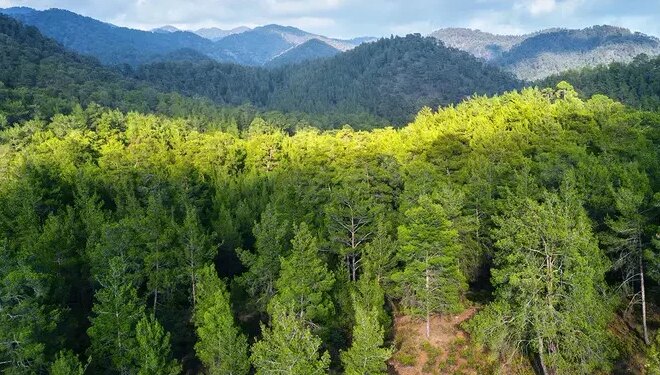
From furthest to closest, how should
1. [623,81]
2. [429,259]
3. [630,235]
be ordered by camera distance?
1. [623,81]
2. [429,259]
3. [630,235]

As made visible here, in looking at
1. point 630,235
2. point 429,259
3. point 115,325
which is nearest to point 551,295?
point 429,259

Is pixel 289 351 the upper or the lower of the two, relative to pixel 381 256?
lower

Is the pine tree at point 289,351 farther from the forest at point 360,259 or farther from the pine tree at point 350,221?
the pine tree at point 350,221

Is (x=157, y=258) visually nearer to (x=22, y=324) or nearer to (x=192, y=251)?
(x=192, y=251)

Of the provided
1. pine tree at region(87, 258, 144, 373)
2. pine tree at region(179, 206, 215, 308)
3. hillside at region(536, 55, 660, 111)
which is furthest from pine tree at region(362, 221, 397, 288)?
hillside at region(536, 55, 660, 111)

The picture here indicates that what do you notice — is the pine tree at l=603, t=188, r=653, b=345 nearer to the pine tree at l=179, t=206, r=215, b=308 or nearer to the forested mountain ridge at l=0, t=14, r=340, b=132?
the pine tree at l=179, t=206, r=215, b=308

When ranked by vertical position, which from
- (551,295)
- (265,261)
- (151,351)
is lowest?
(151,351)

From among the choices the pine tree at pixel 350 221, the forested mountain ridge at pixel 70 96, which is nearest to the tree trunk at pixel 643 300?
the pine tree at pixel 350 221
